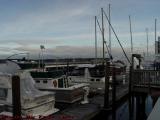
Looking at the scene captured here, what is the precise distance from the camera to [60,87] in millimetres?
18125

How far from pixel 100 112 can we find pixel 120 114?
423 cm

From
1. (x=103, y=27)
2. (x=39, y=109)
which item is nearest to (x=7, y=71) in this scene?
(x=39, y=109)

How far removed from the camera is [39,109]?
13961 millimetres

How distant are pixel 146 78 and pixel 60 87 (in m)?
5.90

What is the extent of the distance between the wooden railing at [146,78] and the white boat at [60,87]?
3.82 meters

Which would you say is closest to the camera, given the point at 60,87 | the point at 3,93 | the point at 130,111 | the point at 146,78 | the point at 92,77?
the point at 3,93

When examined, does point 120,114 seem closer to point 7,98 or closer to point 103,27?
point 7,98

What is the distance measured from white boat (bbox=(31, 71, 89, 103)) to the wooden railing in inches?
150

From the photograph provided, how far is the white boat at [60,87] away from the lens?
16.7m

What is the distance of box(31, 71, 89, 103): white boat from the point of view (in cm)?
1667

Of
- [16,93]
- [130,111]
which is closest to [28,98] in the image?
[16,93]

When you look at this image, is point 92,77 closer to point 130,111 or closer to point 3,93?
point 130,111

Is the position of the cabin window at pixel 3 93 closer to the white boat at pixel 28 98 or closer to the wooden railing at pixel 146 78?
the white boat at pixel 28 98

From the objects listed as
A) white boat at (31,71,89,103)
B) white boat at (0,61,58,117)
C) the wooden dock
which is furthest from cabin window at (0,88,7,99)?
white boat at (31,71,89,103)
